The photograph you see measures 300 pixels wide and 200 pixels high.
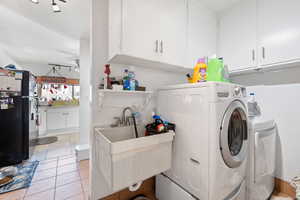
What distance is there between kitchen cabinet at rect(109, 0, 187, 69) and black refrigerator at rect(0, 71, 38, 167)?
2.15 meters

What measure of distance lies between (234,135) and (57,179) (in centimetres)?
250

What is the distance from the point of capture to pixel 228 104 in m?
1.07

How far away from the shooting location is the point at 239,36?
170 centimetres

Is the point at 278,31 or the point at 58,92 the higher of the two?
the point at 278,31

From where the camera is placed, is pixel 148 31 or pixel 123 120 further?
pixel 123 120

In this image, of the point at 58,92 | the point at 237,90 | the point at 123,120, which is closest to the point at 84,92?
the point at 123,120

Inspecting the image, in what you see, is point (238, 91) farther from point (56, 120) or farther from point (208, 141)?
point (56, 120)

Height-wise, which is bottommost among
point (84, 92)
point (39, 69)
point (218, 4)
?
point (84, 92)

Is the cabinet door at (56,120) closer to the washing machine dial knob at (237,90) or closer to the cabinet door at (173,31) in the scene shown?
the cabinet door at (173,31)

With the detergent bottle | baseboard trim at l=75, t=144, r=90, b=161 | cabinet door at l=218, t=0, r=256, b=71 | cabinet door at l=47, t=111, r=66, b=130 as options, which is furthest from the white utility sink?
cabinet door at l=47, t=111, r=66, b=130

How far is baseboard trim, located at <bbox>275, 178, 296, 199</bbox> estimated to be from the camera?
1.57 meters

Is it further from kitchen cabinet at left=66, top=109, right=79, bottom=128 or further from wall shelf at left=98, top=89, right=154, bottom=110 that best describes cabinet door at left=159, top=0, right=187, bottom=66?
kitchen cabinet at left=66, top=109, right=79, bottom=128

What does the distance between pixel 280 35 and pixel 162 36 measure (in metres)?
1.31

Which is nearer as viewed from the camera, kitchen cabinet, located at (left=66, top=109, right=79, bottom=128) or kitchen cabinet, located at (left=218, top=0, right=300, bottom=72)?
kitchen cabinet, located at (left=218, top=0, right=300, bottom=72)
